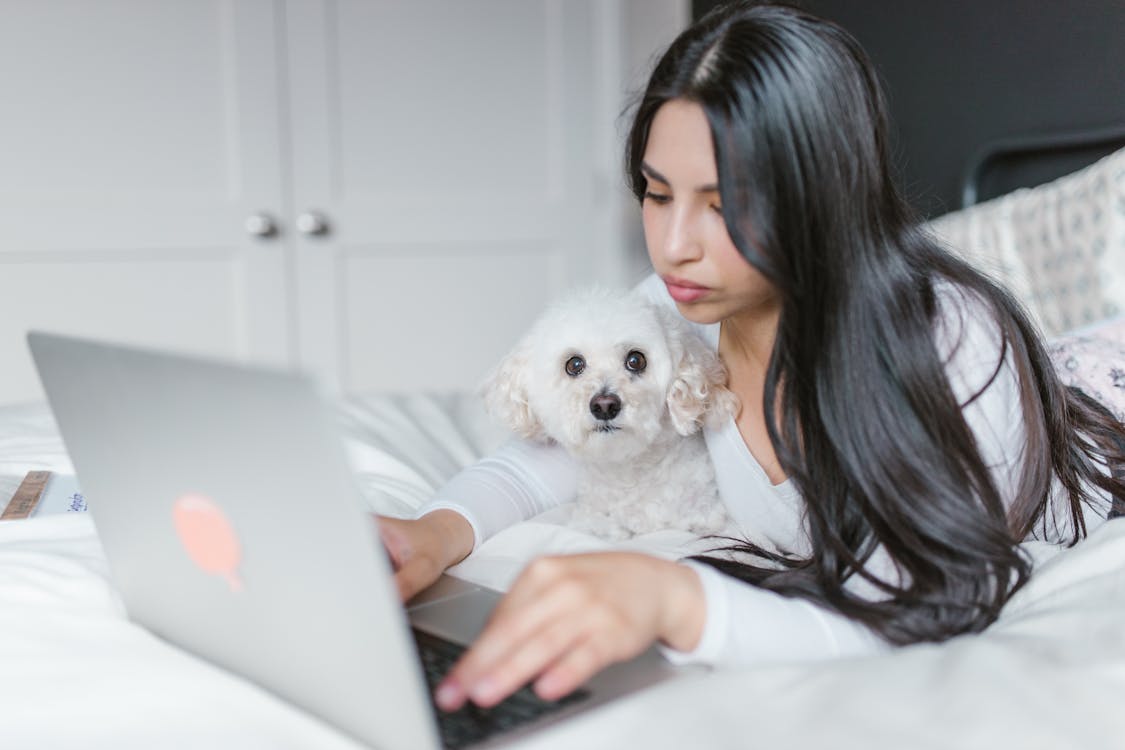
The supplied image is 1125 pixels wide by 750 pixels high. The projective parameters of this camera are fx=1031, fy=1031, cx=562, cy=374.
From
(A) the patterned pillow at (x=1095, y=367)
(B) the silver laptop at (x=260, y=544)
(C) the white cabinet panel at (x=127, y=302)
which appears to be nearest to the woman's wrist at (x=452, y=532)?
(B) the silver laptop at (x=260, y=544)

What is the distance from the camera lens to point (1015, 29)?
201 centimetres

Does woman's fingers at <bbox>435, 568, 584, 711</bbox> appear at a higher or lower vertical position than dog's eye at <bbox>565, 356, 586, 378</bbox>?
lower

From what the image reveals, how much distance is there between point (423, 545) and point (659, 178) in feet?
1.32

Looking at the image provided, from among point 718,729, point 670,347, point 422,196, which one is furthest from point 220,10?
point 718,729

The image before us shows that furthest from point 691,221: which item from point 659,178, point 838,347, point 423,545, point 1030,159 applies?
point 1030,159

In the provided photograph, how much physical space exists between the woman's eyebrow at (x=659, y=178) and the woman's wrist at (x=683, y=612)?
0.34 meters

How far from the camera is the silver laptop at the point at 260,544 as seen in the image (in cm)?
53

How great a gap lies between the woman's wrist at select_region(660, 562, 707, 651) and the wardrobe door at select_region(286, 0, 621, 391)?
2776mm

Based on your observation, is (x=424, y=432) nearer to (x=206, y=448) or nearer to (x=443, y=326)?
(x=206, y=448)

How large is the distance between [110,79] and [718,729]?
10.00ft

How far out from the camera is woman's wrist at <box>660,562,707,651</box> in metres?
0.72

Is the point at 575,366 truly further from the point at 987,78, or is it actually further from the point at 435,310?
the point at 435,310

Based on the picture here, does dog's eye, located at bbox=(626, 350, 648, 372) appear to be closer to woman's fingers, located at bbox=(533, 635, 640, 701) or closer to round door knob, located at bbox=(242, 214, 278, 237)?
woman's fingers, located at bbox=(533, 635, 640, 701)

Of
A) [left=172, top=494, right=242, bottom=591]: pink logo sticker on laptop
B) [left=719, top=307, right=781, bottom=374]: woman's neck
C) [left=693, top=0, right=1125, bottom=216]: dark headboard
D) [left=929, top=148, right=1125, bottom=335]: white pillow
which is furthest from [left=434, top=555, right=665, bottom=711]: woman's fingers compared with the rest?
[left=693, top=0, right=1125, bottom=216]: dark headboard
